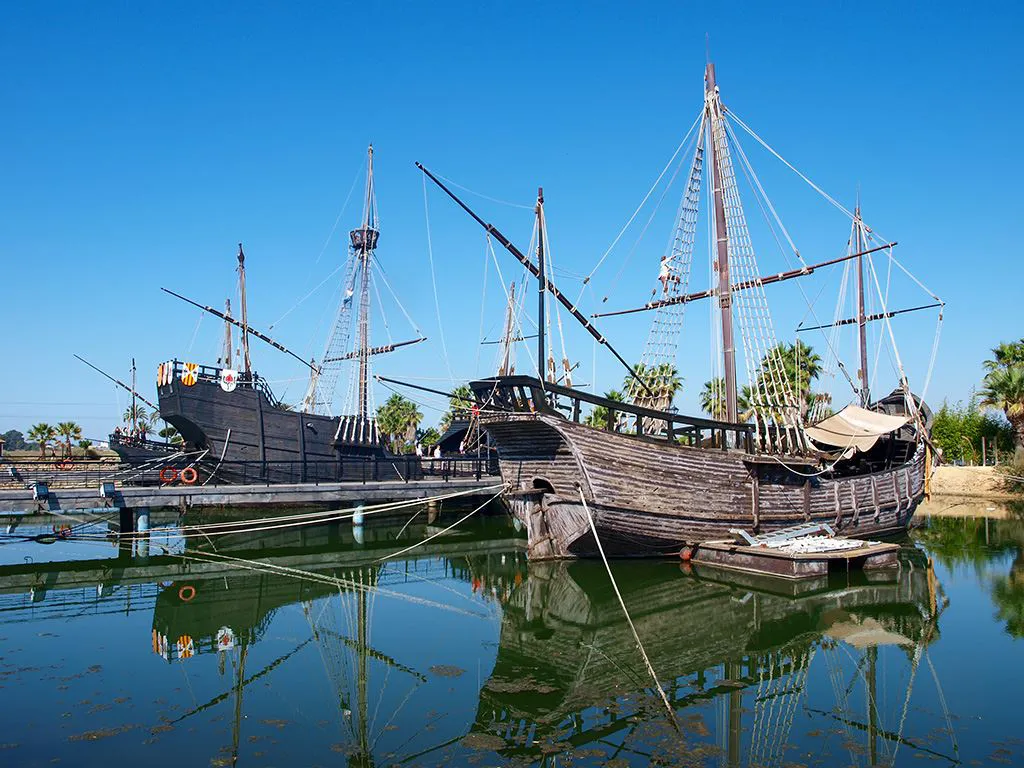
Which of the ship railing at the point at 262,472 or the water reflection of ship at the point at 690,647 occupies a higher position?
the ship railing at the point at 262,472

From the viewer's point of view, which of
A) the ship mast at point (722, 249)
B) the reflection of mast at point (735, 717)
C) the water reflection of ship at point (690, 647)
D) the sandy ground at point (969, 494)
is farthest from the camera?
the sandy ground at point (969, 494)

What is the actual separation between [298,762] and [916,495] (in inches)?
876

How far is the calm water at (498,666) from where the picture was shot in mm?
7527

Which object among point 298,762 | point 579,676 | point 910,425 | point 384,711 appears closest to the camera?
point 298,762

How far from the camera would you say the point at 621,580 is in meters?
16.2

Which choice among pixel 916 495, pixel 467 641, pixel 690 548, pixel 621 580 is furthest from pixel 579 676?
pixel 916 495

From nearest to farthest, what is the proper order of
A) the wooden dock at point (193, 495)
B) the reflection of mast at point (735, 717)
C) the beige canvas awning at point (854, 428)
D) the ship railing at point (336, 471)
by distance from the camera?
the reflection of mast at point (735, 717) → the wooden dock at point (193, 495) → the beige canvas awning at point (854, 428) → the ship railing at point (336, 471)

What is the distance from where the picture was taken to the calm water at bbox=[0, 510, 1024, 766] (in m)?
7.53

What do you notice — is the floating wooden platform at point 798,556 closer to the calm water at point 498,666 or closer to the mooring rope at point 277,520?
the calm water at point 498,666

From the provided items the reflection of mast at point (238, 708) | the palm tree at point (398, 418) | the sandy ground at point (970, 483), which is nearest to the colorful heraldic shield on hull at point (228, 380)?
the reflection of mast at point (238, 708)

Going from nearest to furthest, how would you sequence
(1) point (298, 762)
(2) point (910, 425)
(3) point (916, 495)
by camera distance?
(1) point (298, 762) < (3) point (916, 495) < (2) point (910, 425)

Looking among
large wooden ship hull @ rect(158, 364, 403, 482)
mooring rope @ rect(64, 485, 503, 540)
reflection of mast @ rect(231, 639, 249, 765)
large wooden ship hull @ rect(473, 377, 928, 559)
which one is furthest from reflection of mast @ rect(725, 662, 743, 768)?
large wooden ship hull @ rect(158, 364, 403, 482)

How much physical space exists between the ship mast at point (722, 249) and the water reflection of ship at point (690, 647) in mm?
5166

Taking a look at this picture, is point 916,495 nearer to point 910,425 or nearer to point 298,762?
point 910,425
